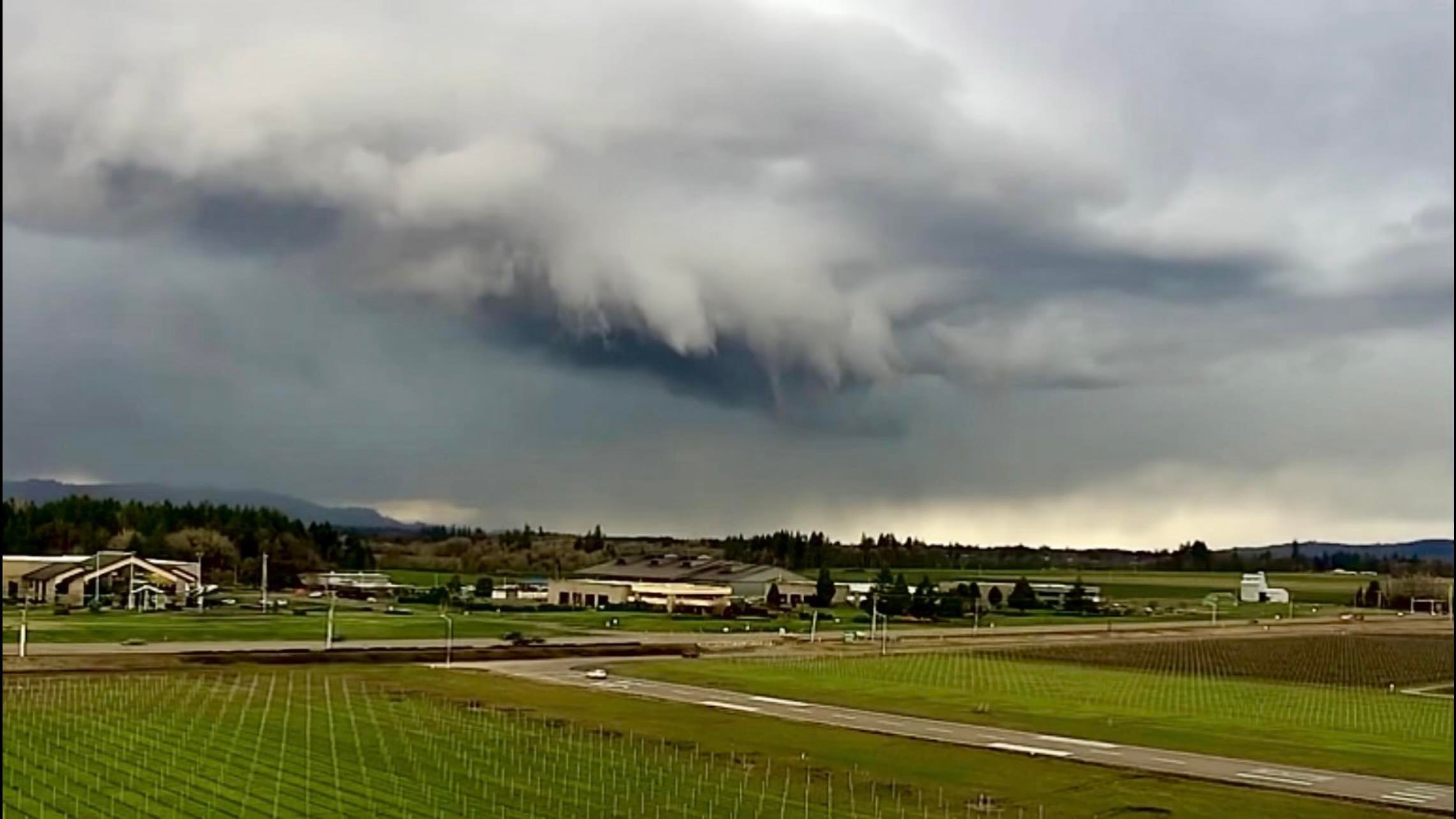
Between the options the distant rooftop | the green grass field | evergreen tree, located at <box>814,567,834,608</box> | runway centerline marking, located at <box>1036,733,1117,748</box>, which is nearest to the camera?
the green grass field

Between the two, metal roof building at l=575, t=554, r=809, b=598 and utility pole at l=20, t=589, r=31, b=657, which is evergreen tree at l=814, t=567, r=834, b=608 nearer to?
metal roof building at l=575, t=554, r=809, b=598

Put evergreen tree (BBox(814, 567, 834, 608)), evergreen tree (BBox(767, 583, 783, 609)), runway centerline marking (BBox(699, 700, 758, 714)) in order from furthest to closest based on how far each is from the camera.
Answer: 1. evergreen tree (BBox(814, 567, 834, 608))
2. evergreen tree (BBox(767, 583, 783, 609))
3. runway centerline marking (BBox(699, 700, 758, 714))

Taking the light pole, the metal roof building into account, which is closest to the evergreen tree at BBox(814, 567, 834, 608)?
the metal roof building

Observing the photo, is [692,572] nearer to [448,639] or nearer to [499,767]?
[448,639]

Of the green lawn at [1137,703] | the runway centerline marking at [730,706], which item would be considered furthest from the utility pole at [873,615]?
the runway centerline marking at [730,706]

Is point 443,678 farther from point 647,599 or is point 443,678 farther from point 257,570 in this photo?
point 257,570

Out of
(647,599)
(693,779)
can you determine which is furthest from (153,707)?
(647,599)

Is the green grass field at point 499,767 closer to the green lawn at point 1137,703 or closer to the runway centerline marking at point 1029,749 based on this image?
the runway centerline marking at point 1029,749

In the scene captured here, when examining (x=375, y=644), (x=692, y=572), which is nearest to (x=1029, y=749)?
(x=375, y=644)
